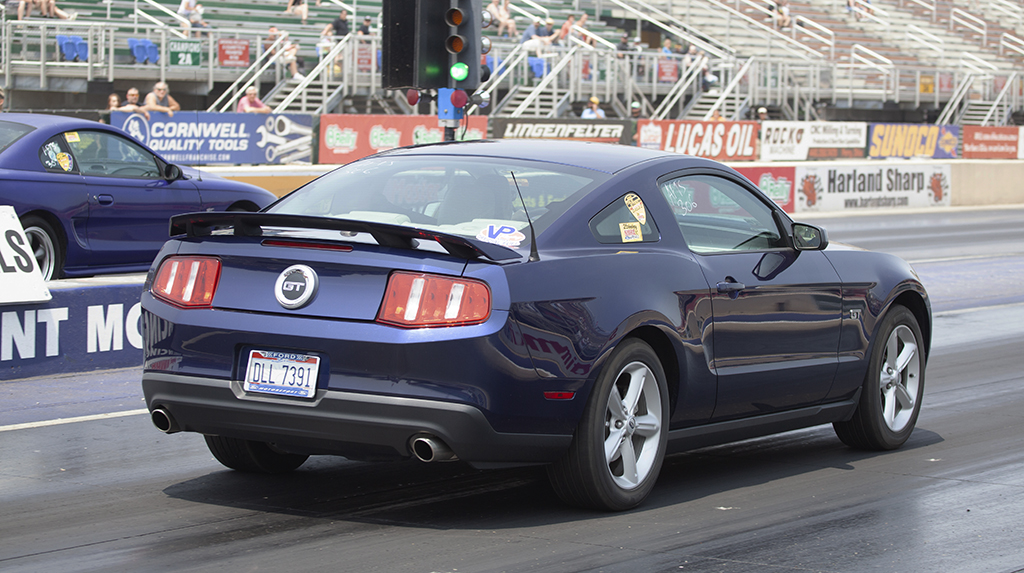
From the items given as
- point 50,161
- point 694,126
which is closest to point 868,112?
Answer: point 694,126

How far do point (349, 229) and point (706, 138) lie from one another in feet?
90.8

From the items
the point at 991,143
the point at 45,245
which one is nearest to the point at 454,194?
the point at 45,245

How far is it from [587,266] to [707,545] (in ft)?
3.88

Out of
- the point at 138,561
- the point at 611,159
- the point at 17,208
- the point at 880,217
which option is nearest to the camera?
the point at 138,561

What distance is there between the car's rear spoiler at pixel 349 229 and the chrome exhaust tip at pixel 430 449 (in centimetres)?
69

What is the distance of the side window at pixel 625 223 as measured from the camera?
5582 mm

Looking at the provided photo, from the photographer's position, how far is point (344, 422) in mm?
4957

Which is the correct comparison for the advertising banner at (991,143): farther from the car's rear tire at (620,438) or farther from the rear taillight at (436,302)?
the rear taillight at (436,302)

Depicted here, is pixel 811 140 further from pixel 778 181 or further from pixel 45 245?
pixel 45 245

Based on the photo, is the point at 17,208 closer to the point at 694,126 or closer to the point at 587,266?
the point at 587,266

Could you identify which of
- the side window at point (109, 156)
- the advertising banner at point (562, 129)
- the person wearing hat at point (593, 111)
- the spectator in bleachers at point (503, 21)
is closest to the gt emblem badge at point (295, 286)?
the side window at point (109, 156)

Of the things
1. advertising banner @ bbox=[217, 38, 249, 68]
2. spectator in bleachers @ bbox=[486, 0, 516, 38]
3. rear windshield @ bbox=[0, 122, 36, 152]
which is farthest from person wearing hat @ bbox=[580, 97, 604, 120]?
rear windshield @ bbox=[0, 122, 36, 152]

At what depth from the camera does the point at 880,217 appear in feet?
99.5

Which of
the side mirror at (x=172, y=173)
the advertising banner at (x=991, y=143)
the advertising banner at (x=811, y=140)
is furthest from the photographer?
the advertising banner at (x=991, y=143)
